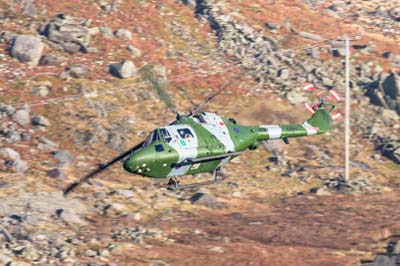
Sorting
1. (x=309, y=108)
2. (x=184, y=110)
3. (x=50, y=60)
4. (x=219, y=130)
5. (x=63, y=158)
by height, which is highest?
(x=219, y=130)

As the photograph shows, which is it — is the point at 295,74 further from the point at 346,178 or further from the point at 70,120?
the point at 70,120

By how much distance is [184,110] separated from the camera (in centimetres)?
4962

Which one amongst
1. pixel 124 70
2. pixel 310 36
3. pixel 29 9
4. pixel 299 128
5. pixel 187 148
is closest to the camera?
pixel 187 148

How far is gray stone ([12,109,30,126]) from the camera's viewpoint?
4450 centimetres

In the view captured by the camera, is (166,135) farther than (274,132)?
No

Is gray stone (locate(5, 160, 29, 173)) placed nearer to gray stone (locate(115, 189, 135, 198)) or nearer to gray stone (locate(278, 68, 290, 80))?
gray stone (locate(115, 189, 135, 198))

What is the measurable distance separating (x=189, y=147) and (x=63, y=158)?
14187 mm

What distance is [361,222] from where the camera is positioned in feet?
133

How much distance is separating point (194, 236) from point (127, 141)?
1027cm

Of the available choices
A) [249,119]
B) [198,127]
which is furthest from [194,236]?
[249,119]

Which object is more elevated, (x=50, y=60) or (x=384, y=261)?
(x=50, y=60)

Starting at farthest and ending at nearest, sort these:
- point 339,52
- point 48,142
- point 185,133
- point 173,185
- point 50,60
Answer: point 339,52
point 50,60
point 48,142
point 173,185
point 185,133

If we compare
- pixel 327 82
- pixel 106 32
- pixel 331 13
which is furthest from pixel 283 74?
pixel 331 13

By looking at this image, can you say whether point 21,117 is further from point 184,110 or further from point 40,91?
point 184,110
